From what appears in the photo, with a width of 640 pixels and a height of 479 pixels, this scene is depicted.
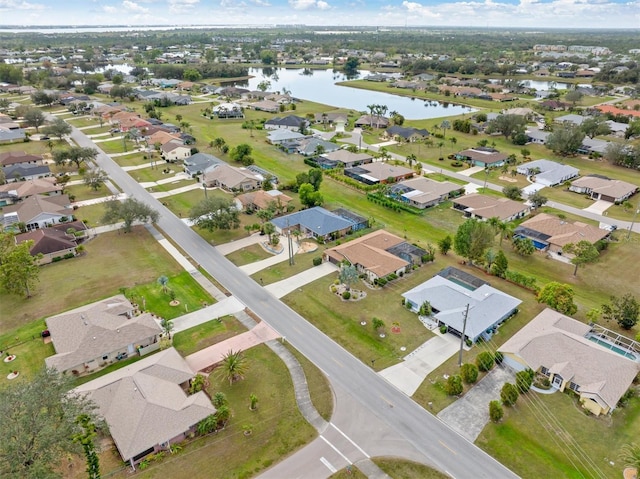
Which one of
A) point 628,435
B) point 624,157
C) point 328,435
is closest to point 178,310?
point 328,435

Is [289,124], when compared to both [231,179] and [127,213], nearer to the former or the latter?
[231,179]

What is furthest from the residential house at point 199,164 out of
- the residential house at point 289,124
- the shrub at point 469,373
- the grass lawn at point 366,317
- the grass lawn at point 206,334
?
the shrub at point 469,373

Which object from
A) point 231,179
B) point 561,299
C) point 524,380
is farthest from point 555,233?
point 231,179

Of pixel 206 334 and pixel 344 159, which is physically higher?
pixel 344 159

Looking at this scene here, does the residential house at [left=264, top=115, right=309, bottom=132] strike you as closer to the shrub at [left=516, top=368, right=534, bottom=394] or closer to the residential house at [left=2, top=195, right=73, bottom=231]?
the residential house at [left=2, top=195, right=73, bottom=231]

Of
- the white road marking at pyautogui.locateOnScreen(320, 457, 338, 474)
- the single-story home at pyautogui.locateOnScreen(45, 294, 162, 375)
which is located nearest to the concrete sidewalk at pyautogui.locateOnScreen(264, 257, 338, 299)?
the single-story home at pyautogui.locateOnScreen(45, 294, 162, 375)

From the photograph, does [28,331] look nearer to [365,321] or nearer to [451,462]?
[365,321]
